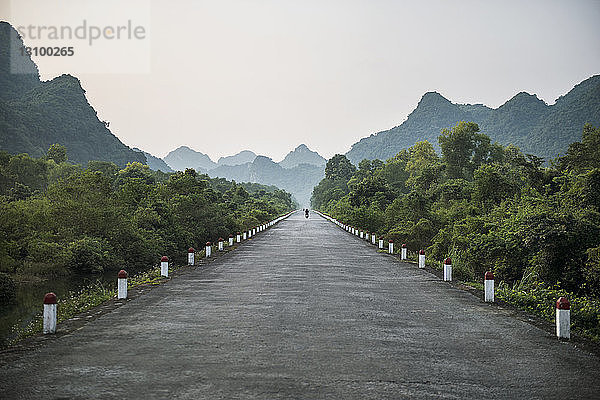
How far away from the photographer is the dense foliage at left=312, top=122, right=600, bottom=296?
1408 centimetres

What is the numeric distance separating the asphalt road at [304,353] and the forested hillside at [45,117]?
9129 centimetres

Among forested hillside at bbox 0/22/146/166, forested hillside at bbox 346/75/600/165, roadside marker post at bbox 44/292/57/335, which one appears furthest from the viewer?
forested hillside at bbox 346/75/600/165

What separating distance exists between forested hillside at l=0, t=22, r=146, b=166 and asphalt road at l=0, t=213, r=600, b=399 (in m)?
91.3

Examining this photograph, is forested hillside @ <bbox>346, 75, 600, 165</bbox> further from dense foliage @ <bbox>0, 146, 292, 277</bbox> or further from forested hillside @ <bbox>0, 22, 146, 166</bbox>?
forested hillside @ <bbox>0, 22, 146, 166</bbox>

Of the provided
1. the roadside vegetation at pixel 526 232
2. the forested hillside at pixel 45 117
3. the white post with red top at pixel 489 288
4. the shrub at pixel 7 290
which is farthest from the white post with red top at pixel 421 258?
the forested hillside at pixel 45 117

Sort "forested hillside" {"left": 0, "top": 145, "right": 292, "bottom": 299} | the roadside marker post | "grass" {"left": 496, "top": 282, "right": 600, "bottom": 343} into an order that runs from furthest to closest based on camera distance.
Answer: "forested hillside" {"left": 0, "top": 145, "right": 292, "bottom": 299} < "grass" {"left": 496, "top": 282, "right": 600, "bottom": 343} < the roadside marker post

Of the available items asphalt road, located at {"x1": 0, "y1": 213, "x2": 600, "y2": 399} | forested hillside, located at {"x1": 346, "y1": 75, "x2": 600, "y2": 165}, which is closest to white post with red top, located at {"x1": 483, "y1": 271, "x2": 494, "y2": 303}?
asphalt road, located at {"x1": 0, "y1": 213, "x2": 600, "y2": 399}

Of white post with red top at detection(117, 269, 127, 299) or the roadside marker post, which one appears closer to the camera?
the roadside marker post

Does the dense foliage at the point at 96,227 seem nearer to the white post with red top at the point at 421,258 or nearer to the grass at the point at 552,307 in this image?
the white post with red top at the point at 421,258

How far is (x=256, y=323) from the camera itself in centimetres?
919

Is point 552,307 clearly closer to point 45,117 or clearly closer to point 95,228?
point 95,228

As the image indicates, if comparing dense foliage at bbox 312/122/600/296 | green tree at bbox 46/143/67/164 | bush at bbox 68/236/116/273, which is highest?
green tree at bbox 46/143/67/164

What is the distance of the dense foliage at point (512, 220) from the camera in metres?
14.1

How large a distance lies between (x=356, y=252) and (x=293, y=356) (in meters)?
18.5
